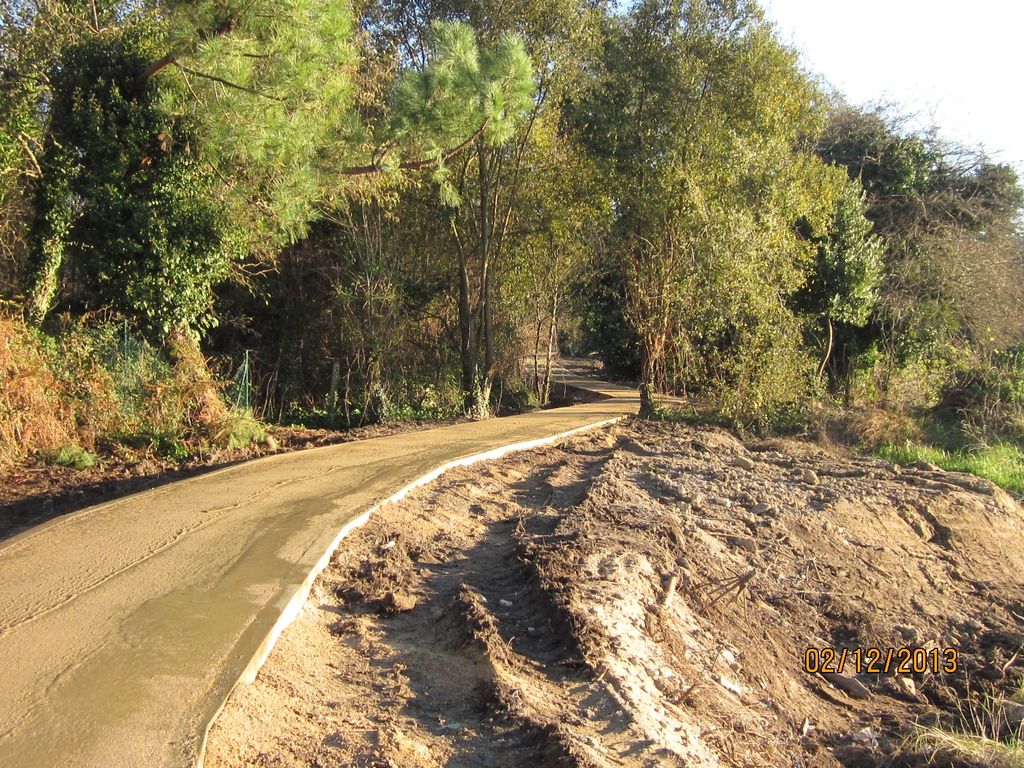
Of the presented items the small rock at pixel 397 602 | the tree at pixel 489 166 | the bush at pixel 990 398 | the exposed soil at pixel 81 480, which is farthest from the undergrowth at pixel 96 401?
the bush at pixel 990 398

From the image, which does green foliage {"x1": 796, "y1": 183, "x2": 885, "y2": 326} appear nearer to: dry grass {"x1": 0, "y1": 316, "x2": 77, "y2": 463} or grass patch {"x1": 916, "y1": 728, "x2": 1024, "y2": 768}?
grass patch {"x1": 916, "y1": 728, "x2": 1024, "y2": 768}

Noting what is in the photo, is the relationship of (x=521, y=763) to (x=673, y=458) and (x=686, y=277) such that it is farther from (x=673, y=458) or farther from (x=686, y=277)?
(x=686, y=277)

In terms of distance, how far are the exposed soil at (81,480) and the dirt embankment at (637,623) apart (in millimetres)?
3213

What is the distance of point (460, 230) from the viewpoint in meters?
18.4

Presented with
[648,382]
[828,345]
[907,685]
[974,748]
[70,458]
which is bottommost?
[907,685]

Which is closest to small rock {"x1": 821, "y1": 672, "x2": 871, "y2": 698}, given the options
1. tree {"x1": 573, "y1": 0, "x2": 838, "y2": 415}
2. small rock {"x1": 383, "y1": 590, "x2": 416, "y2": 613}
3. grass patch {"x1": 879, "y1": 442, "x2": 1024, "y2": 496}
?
small rock {"x1": 383, "y1": 590, "x2": 416, "y2": 613}

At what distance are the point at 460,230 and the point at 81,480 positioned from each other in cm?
1065

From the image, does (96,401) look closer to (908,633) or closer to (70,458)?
(70,458)

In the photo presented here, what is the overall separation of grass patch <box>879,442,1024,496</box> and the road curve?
899 centimetres

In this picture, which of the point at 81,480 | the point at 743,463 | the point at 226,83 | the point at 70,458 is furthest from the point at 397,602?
the point at 226,83

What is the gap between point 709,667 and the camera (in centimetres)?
604

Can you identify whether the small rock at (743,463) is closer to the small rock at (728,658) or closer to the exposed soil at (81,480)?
the small rock at (728,658)

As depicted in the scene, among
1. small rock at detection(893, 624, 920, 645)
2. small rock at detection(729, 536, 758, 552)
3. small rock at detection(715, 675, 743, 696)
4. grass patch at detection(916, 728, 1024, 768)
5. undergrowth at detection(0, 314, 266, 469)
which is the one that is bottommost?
small rock at detection(893, 624, 920, 645)

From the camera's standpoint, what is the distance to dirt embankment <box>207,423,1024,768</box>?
443 centimetres
